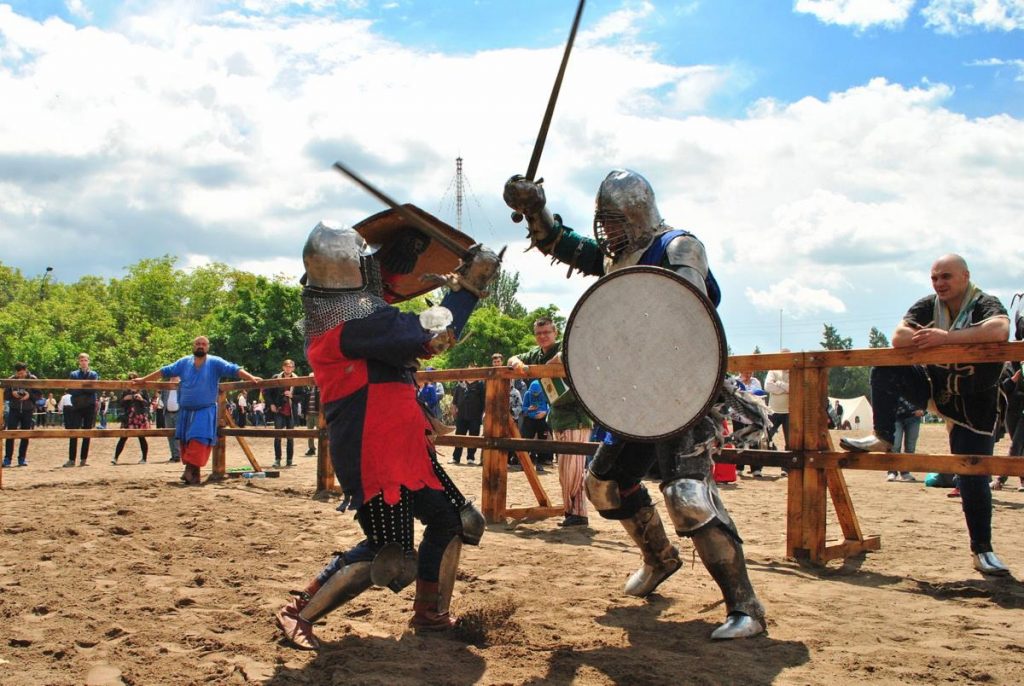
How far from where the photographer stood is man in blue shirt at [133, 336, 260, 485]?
911 centimetres

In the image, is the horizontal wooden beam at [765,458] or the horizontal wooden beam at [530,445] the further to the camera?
the horizontal wooden beam at [530,445]

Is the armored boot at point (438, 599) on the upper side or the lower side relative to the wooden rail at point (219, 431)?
lower

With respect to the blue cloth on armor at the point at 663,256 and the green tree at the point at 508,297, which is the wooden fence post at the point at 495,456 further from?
the green tree at the point at 508,297

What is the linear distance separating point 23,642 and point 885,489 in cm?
827

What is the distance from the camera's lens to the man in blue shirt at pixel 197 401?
9.11 m

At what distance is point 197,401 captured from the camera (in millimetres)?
9438

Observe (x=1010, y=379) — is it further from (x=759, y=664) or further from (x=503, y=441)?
(x=759, y=664)

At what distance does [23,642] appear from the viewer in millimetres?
3162

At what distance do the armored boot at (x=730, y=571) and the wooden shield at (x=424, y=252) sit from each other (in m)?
1.53

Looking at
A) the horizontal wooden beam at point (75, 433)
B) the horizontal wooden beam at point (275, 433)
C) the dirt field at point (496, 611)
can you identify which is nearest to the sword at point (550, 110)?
the dirt field at point (496, 611)

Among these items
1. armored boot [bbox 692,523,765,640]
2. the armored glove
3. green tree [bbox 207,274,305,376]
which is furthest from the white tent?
armored boot [bbox 692,523,765,640]

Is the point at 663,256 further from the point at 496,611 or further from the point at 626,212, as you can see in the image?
the point at 496,611

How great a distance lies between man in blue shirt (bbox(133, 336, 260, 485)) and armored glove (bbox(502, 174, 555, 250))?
19.0 feet

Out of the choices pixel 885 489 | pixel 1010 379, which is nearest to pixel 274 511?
pixel 1010 379
